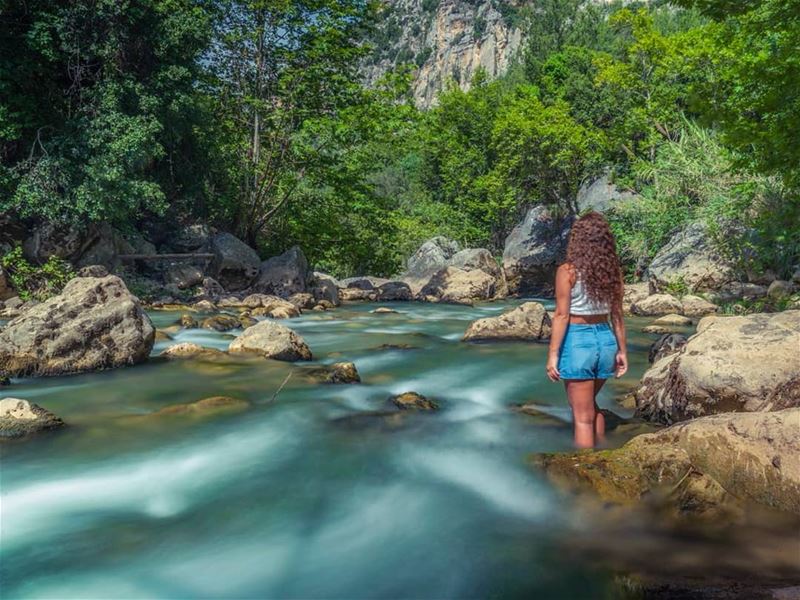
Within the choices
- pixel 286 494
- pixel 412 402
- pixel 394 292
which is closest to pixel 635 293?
pixel 394 292

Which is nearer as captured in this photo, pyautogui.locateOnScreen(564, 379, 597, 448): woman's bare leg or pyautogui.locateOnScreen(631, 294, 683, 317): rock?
pyautogui.locateOnScreen(564, 379, 597, 448): woman's bare leg

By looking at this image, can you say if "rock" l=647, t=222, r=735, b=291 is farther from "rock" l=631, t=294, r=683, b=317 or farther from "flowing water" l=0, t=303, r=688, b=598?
"flowing water" l=0, t=303, r=688, b=598

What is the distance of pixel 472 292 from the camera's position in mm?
21500

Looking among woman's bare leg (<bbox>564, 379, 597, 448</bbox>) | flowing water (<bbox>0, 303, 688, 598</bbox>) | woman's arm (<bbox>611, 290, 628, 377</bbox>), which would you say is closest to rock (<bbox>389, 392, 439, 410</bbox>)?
flowing water (<bbox>0, 303, 688, 598</bbox>)

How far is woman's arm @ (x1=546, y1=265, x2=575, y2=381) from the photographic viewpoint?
438cm

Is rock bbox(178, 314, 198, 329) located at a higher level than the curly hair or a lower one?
lower

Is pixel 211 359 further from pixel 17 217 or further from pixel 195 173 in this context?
pixel 195 173

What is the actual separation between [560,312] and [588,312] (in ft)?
0.67

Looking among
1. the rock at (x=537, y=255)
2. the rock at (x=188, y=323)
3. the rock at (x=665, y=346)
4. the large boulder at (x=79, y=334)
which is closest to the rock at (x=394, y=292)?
the rock at (x=537, y=255)

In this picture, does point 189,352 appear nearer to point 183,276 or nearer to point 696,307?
point 183,276

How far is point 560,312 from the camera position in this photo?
174 inches

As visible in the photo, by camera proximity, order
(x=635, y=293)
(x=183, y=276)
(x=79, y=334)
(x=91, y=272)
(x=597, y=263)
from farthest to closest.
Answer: (x=183, y=276) < (x=635, y=293) < (x=91, y=272) < (x=79, y=334) < (x=597, y=263)

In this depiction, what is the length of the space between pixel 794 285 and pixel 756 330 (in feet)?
33.6

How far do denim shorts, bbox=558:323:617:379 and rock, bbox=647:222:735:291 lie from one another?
14.3 meters
